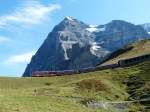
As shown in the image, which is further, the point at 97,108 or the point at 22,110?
the point at 97,108

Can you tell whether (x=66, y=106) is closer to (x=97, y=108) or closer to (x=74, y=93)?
(x=97, y=108)

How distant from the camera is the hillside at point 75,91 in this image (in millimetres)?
57688

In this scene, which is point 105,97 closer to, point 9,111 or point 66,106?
point 66,106

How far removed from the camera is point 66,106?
61969mm

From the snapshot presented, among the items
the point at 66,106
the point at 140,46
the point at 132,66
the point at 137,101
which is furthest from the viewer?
the point at 140,46

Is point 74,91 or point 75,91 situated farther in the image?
point 75,91

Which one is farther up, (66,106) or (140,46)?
(140,46)

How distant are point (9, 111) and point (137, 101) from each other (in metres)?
42.3

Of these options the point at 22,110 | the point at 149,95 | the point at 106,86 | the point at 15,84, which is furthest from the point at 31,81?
the point at 22,110

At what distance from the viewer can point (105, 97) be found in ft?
292

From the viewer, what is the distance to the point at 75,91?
91.2 metres

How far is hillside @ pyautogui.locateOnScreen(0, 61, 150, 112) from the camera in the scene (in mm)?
57688

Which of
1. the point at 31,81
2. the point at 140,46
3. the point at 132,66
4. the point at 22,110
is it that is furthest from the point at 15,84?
the point at 140,46

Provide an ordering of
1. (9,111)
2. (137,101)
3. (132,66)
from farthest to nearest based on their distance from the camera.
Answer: (132,66) < (137,101) < (9,111)
